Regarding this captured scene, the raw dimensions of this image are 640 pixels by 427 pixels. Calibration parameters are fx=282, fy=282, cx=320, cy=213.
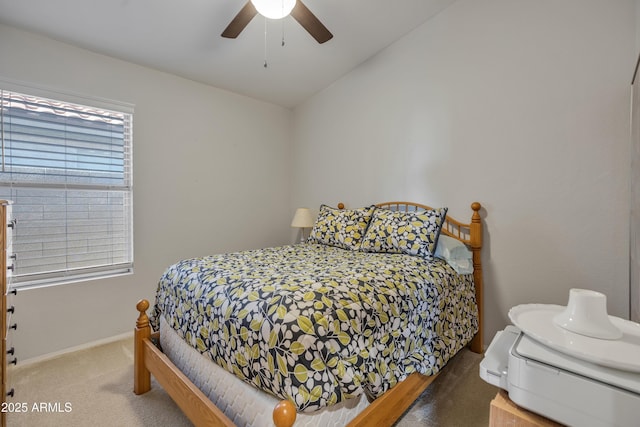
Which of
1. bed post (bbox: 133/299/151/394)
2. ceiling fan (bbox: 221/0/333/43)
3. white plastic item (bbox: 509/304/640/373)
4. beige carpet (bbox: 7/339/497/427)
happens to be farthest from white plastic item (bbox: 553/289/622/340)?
bed post (bbox: 133/299/151/394)

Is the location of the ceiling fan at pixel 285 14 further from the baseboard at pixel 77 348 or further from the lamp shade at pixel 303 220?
the baseboard at pixel 77 348

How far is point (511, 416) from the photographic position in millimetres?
746

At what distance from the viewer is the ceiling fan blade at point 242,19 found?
1677 millimetres

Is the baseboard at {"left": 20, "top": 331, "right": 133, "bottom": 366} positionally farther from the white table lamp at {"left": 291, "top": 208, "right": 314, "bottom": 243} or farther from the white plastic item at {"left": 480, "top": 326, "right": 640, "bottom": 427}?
the white plastic item at {"left": 480, "top": 326, "right": 640, "bottom": 427}

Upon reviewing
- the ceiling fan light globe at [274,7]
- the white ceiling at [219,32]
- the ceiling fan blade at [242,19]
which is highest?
the white ceiling at [219,32]

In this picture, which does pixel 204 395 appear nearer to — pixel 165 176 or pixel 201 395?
pixel 201 395

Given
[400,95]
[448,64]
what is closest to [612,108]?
[448,64]

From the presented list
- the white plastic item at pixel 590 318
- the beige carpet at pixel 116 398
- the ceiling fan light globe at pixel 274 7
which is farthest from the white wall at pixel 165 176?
the white plastic item at pixel 590 318

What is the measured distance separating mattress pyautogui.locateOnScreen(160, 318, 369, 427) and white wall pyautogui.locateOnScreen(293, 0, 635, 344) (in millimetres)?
1670

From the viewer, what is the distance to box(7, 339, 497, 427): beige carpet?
153 cm

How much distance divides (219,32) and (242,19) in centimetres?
76

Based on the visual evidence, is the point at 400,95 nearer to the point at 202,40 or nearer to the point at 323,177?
the point at 323,177

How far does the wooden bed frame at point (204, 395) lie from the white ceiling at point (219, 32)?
180 centimetres

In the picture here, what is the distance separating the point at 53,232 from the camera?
2.27m
